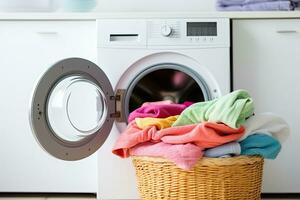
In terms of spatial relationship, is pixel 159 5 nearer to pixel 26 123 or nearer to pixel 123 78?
pixel 123 78

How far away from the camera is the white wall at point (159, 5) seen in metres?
2.27

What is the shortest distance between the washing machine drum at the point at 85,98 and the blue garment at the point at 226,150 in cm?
46

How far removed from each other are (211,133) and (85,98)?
709 millimetres

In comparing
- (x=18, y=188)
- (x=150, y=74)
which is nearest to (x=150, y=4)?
(x=150, y=74)

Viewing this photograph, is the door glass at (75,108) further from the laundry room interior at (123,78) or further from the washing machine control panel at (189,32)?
the washing machine control panel at (189,32)

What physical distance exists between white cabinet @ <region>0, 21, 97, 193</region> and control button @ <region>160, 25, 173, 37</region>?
0.30 meters

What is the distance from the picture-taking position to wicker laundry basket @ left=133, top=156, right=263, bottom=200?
126 cm

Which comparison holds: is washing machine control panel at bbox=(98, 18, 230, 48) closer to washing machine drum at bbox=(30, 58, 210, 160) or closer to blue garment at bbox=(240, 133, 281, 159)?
washing machine drum at bbox=(30, 58, 210, 160)

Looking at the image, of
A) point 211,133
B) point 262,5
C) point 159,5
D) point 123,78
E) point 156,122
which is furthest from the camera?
point 159,5

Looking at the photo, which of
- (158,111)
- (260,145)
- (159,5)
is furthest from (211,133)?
(159,5)

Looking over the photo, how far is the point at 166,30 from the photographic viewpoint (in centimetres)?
172

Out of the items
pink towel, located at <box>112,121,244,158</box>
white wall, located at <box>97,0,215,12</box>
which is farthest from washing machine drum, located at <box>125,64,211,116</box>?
white wall, located at <box>97,0,215,12</box>

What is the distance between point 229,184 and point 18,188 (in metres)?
0.98

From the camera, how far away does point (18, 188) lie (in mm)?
1830
